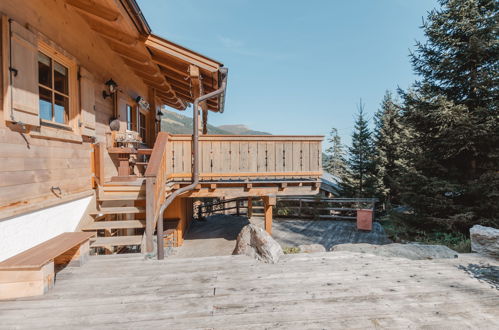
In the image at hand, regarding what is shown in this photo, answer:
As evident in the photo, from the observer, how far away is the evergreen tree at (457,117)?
21.6ft

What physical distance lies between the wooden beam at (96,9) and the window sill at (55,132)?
1.98m

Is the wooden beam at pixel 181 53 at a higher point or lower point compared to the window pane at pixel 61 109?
higher

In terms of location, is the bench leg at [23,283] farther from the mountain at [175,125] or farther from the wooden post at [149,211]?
the mountain at [175,125]

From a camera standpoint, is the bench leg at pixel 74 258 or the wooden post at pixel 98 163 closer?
the bench leg at pixel 74 258

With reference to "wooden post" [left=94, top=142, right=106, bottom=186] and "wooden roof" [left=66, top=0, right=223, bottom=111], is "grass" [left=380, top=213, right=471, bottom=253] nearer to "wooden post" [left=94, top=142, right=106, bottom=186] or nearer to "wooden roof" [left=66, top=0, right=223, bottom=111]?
"wooden roof" [left=66, top=0, right=223, bottom=111]

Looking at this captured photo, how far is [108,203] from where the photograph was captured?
5133 mm

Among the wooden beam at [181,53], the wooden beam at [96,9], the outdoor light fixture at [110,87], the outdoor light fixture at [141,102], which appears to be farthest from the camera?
the outdoor light fixture at [141,102]

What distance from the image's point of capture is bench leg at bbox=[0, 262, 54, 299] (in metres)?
2.27

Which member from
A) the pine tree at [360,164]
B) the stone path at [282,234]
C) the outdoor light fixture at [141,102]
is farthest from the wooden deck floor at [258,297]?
the pine tree at [360,164]

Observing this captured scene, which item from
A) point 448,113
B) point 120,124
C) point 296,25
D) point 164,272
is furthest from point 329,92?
point 164,272

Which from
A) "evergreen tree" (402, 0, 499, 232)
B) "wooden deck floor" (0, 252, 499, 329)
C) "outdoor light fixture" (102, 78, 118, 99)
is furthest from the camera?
"evergreen tree" (402, 0, 499, 232)

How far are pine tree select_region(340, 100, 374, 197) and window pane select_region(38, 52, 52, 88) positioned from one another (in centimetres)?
1642

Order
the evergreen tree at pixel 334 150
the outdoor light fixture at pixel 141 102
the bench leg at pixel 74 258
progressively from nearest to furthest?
1. the bench leg at pixel 74 258
2. the outdoor light fixture at pixel 141 102
3. the evergreen tree at pixel 334 150

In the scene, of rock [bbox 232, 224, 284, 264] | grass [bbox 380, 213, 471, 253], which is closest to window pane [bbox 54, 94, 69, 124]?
rock [bbox 232, 224, 284, 264]
